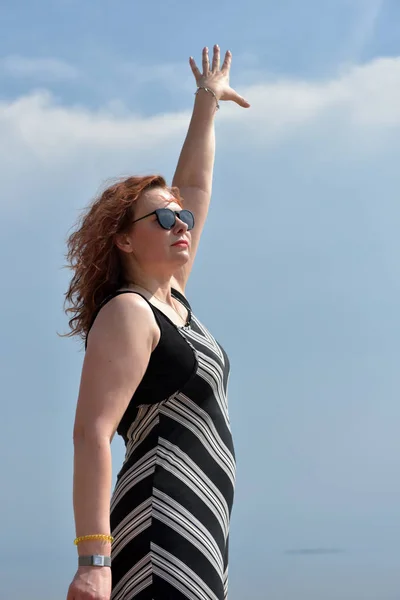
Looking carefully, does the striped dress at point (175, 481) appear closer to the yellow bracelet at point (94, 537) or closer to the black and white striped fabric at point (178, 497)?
the black and white striped fabric at point (178, 497)

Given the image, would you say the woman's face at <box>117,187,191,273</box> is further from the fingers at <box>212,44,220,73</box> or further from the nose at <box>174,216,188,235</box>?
the fingers at <box>212,44,220,73</box>

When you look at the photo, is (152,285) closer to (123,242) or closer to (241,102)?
(123,242)

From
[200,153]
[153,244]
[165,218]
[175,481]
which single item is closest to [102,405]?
[175,481]

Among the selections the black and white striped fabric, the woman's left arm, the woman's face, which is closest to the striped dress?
the black and white striped fabric

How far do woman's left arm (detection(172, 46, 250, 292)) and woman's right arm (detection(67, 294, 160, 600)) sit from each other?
923 millimetres

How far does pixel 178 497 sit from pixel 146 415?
34cm

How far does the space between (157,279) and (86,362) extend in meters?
0.56

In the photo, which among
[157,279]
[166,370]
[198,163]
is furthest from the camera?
[198,163]

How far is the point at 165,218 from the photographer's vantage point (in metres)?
3.72

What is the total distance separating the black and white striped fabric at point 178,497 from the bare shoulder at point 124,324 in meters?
0.22

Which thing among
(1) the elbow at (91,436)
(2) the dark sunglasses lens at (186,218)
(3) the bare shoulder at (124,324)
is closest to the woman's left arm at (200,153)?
(2) the dark sunglasses lens at (186,218)

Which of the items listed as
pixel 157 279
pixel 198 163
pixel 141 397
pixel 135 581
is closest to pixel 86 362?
pixel 141 397

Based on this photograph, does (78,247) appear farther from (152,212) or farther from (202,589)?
(202,589)

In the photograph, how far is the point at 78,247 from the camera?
3.76 meters
